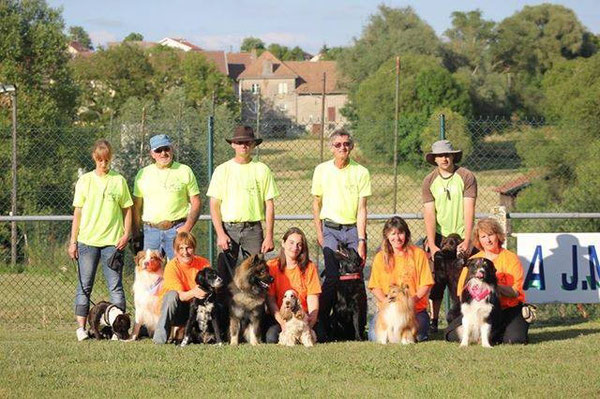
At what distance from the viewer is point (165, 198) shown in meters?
9.37

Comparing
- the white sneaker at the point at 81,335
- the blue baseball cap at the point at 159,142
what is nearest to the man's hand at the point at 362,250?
the blue baseball cap at the point at 159,142

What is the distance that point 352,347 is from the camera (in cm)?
864

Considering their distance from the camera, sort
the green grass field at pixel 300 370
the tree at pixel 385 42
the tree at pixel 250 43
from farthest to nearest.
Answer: the tree at pixel 250 43 < the tree at pixel 385 42 < the green grass field at pixel 300 370

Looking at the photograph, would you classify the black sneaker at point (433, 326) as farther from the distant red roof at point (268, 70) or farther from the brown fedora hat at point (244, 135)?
the distant red roof at point (268, 70)

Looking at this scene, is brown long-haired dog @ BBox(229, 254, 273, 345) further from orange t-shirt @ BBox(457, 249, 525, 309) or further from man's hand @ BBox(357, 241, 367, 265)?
orange t-shirt @ BBox(457, 249, 525, 309)

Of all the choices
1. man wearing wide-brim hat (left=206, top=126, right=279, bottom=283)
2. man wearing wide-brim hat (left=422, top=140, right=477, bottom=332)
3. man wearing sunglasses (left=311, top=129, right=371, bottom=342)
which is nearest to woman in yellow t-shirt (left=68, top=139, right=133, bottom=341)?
man wearing wide-brim hat (left=206, top=126, right=279, bottom=283)

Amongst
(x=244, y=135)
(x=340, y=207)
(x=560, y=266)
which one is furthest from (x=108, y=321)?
(x=560, y=266)

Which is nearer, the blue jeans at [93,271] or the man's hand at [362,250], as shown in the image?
the man's hand at [362,250]

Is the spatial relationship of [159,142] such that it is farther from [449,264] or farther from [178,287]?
[449,264]

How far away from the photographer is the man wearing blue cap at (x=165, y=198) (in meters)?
9.37

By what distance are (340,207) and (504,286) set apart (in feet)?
5.20

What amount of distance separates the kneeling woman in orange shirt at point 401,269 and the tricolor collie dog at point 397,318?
145mm

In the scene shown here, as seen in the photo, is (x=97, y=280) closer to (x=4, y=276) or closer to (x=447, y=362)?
(x=4, y=276)

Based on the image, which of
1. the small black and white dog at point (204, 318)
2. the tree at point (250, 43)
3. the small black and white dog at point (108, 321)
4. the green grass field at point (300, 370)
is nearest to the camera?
the green grass field at point (300, 370)
